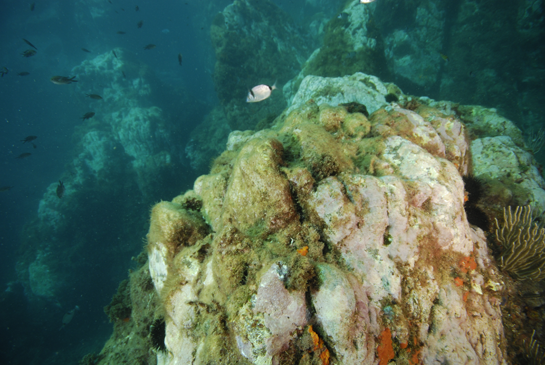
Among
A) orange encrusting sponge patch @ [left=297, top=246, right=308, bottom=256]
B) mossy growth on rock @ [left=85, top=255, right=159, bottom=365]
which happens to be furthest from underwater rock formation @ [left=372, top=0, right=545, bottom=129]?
mossy growth on rock @ [left=85, top=255, right=159, bottom=365]

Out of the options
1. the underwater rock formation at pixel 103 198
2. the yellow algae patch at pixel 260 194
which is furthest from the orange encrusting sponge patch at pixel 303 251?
the underwater rock formation at pixel 103 198

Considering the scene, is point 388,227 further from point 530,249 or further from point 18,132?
point 18,132

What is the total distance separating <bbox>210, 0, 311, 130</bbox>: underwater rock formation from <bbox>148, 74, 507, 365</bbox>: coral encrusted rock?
41.8 feet

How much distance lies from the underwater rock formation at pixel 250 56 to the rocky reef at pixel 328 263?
41.5 feet

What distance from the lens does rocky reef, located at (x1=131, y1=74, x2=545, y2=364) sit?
1996mm

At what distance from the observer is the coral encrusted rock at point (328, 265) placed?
199 cm

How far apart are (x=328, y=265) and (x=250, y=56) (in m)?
17.4

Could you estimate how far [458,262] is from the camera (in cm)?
289

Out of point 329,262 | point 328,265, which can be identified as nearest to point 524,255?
point 329,262

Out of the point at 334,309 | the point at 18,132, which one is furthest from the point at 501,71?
the point at 18,132

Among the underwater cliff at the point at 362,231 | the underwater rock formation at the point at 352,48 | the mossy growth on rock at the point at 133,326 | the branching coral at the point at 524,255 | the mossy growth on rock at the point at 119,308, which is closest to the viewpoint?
the underwater cliff at the point at 362,231

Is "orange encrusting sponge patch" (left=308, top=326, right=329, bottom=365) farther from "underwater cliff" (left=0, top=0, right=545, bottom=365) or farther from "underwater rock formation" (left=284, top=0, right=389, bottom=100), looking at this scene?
"underwater rock formation" (left=284, top=0, right=389, bottom=100)

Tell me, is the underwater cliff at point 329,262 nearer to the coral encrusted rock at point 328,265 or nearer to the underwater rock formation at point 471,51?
the coral encrusted rock at point 328,265

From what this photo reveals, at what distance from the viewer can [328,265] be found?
222cm
